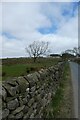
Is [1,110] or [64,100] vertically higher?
[1,110]

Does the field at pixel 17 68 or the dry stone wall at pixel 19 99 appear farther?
the field at pixel 17 68

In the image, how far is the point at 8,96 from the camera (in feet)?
11.1

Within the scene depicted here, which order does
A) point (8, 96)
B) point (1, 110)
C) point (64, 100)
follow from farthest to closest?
point (64, 100)
point (8, 96)
point (1, 110)

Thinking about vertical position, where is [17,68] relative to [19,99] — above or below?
above

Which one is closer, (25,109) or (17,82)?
(17,82)

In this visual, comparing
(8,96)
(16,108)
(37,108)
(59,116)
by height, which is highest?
(8,96)

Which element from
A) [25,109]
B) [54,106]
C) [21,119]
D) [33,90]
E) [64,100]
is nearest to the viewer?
[21,119]

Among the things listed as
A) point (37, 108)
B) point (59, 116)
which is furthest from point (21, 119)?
point (59, 116)

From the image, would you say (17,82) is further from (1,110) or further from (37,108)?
(37,108)

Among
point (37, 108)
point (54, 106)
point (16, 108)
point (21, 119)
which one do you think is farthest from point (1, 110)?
point (54, 106)

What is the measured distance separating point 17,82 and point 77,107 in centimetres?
475

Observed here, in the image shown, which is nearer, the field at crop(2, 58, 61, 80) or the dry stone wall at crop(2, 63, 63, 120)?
the dry stone wall at crop(2, 63, 63, 120)

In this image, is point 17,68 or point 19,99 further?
point 17,68

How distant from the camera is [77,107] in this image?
26.2ft
